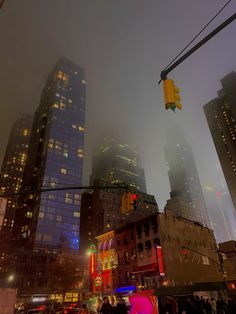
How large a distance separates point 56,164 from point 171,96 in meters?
127

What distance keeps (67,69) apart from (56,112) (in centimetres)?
4611

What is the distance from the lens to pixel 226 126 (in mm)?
171625

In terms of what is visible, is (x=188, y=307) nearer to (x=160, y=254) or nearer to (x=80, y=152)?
(x=160, y=254)

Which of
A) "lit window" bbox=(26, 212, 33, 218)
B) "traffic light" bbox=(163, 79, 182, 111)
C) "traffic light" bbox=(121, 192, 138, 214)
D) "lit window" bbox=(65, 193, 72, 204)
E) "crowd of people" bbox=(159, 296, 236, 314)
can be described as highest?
"lit window" bbox=(65, 193, 72, 204)

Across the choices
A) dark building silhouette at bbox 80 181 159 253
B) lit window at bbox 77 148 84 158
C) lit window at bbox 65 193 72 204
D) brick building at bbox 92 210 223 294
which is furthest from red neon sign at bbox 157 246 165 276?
lit window at bbox 77 148 84 158

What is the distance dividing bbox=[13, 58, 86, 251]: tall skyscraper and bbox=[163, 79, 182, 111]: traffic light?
286ft

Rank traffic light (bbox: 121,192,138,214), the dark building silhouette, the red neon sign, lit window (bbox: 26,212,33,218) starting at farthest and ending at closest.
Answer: the dark building silhouette < lit window (bbox: 26,212,33,218) < the red neon sign < traffic light (bbox: 121,192,138,214)

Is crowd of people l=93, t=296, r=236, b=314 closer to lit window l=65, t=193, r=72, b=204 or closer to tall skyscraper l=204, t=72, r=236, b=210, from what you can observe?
lit window l=65, t=193, r=72, b=204

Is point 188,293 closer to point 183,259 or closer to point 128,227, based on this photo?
point 183,259

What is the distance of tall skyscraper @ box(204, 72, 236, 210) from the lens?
6348 inches

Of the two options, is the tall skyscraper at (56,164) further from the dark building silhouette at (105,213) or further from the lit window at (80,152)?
the dark building silhouette at (105,213)

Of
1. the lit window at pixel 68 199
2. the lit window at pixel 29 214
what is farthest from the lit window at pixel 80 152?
the lit window at pixel 29 214

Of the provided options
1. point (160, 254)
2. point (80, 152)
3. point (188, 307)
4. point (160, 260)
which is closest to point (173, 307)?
point (188, 307)

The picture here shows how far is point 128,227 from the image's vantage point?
55.9 metres
